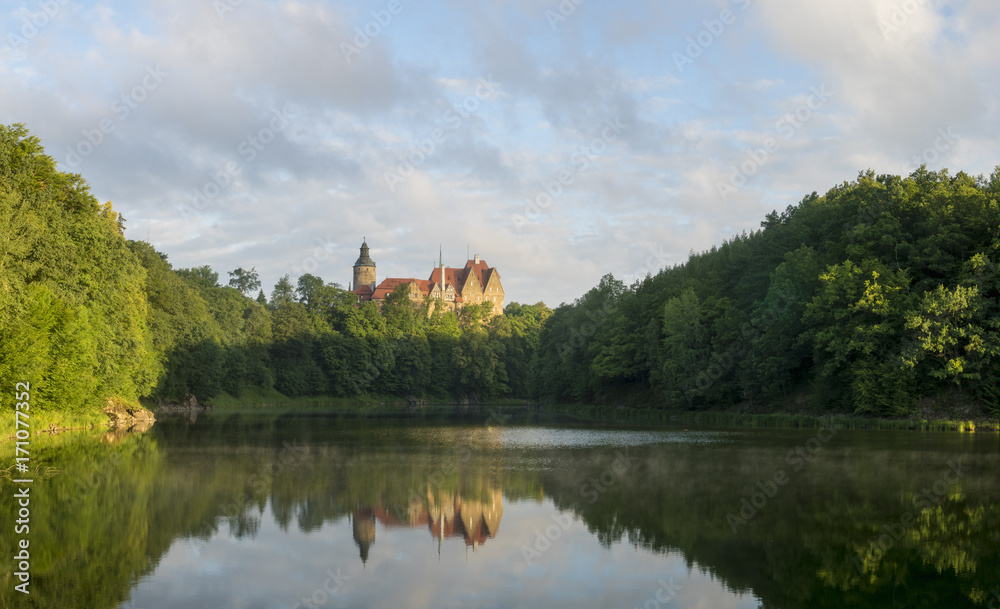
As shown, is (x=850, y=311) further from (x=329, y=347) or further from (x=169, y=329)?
(x=329, y=347)

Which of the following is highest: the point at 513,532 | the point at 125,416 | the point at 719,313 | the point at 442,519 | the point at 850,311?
the point at 719,313

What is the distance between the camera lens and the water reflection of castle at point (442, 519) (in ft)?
47.0

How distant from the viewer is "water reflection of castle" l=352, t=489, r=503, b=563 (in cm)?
1434

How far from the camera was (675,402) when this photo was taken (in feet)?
212

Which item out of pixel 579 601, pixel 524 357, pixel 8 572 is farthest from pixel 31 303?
pixel 524 357

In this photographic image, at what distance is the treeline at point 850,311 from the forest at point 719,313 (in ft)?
0.42

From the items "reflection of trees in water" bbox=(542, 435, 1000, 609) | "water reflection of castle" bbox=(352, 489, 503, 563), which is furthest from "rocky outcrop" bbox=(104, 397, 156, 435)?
"water reflection of castle" bbox=(352, 489, 503, 563)

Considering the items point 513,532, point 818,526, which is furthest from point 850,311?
point 513,532

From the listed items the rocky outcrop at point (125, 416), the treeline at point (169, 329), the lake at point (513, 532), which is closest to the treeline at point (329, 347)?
the treeline at point (169, 329)

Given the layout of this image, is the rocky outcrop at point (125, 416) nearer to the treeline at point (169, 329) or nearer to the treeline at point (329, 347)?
the treeline at point (169, 329)

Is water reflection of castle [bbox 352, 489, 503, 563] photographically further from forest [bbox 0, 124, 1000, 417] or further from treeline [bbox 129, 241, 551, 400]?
treeline [bbox 129, 241, 551, 400]

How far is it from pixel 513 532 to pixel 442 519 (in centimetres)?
160

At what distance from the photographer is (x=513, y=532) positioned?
14898 millimetres

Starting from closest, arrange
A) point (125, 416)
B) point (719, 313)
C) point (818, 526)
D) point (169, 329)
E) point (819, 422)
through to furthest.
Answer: point (818, 526)
point (819, 422)
point (125, 416)
point (719, 313)
point (169, 329)
